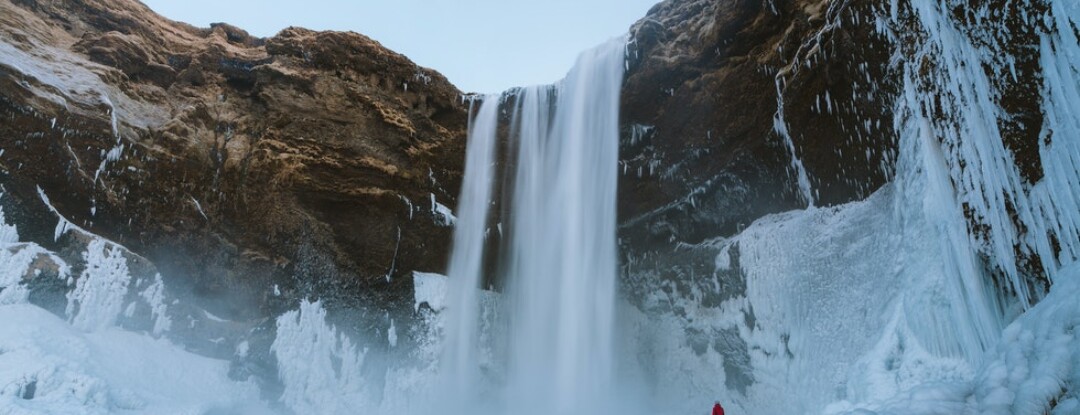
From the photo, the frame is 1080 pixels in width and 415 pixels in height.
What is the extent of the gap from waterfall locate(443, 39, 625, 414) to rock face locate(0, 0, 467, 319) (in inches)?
31.9

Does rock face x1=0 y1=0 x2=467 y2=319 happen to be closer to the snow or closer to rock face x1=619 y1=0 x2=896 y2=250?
the snow

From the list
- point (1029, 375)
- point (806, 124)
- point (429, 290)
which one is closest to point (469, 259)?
point (429, 290)

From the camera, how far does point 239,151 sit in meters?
12.4

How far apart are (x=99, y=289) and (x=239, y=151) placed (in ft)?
11.5

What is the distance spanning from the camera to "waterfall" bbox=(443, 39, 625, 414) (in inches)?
519

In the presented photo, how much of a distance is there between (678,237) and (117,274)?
11153 mm

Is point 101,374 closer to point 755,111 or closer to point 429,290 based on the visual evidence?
point 429,290

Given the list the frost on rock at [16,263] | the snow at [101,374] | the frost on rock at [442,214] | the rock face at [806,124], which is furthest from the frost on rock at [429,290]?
the frost on rock at [16,263]

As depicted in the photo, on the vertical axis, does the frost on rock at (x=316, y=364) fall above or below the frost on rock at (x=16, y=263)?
below

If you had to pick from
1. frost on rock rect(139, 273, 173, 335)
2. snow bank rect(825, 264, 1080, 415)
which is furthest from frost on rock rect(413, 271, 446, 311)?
snow bank rect(825, 264, 1080, 415)

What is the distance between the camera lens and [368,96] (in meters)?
13.1

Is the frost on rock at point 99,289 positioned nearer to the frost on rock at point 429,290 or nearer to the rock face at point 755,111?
the frost on rock at point 429,290

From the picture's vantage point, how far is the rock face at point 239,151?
10.9 meters

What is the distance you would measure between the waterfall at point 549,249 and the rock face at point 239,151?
81 centimetres
